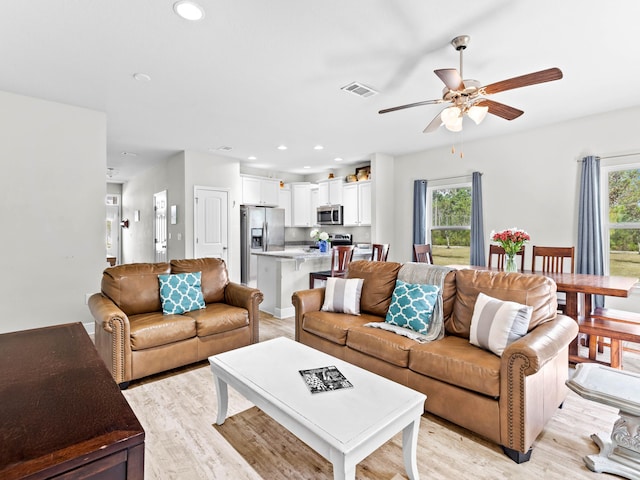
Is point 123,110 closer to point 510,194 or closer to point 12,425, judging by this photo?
point 12,425

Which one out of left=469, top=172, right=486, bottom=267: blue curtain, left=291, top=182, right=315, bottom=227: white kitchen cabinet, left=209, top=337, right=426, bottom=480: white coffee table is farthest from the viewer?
left=291, top=182, right=315, bottom=227: white kitchen cabinet

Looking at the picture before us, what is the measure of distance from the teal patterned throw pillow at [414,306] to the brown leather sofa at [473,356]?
0.14 metres

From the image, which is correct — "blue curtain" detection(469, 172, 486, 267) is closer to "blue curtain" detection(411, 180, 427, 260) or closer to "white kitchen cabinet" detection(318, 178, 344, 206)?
"blue curtain" detection(411, 180, 427, 260)

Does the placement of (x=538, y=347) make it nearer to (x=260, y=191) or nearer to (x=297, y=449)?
(x=297, y=449)

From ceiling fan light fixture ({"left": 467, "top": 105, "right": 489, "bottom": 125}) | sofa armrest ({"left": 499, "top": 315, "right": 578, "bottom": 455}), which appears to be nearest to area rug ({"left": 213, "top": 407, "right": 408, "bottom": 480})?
sofa armrest ({"left": 499, "top": 315, "right": 578, "bottom": 455})

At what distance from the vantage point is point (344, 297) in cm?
319

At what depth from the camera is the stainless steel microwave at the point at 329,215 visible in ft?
23.5

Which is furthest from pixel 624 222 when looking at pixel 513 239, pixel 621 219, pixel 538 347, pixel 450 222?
pixel 538 347

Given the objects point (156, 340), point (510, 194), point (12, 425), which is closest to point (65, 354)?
point (12, 425)

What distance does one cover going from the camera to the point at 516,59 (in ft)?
9.37

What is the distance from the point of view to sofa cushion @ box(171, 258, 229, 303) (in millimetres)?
3549

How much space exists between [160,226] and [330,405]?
673cm

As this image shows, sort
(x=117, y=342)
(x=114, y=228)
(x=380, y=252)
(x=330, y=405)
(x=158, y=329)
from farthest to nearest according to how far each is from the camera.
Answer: (x=114, y=228) → (x=380, y=252) → (x=158, y=329) → (x=117, y=342) → (x=330, y=405)

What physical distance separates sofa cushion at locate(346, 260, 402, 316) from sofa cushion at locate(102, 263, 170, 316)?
2.03 meters
